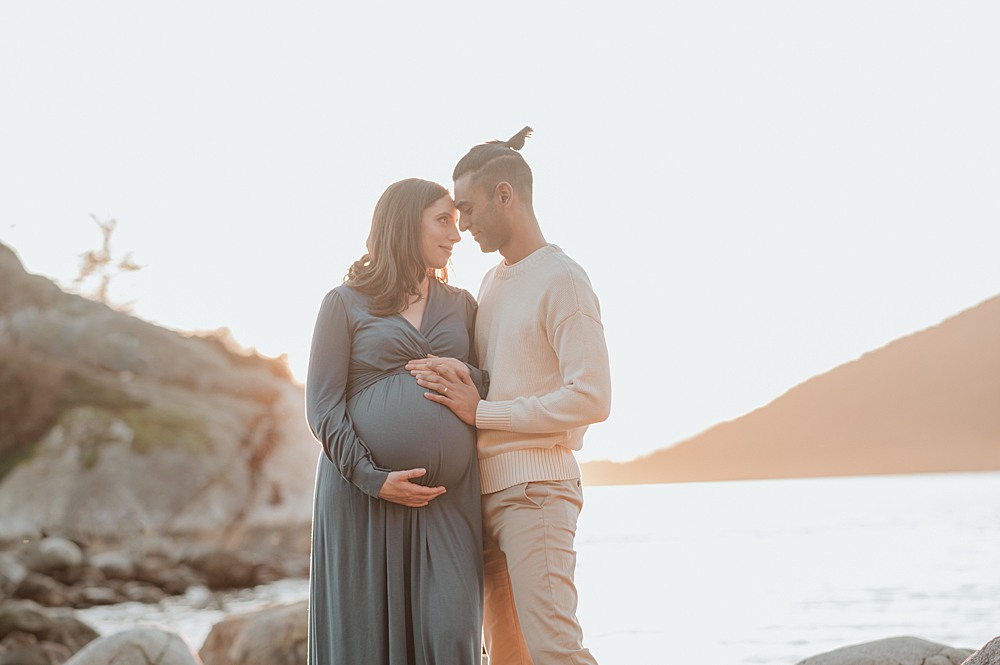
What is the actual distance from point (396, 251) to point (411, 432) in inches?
27.1

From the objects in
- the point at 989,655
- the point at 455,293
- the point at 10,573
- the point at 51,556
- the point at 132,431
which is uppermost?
the point at 132,431

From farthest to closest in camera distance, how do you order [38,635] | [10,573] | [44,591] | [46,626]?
[44,591] → [10,573] → [46,626] → [38,635]

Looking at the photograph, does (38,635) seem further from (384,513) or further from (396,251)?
(396,251)

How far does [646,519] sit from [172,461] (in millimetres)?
35333

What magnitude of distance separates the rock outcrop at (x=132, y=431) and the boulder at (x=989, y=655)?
934 inches

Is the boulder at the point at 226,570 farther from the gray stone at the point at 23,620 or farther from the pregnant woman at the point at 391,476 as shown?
the pregnant woman at the point at 391,476

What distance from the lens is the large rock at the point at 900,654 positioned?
5.54 m

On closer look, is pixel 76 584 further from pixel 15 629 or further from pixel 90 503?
pixel 15 629

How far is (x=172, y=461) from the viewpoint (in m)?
25.2

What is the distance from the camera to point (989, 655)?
2520 mm

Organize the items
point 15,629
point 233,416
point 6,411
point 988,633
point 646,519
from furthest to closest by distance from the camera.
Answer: point 646,519 → point 233,416 → point 6,411 → point 988,633 → point 15,629

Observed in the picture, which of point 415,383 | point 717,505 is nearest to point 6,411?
point 415,383

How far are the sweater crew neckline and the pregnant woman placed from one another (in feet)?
0.90

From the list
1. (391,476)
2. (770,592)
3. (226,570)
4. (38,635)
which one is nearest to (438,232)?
(391,476)
